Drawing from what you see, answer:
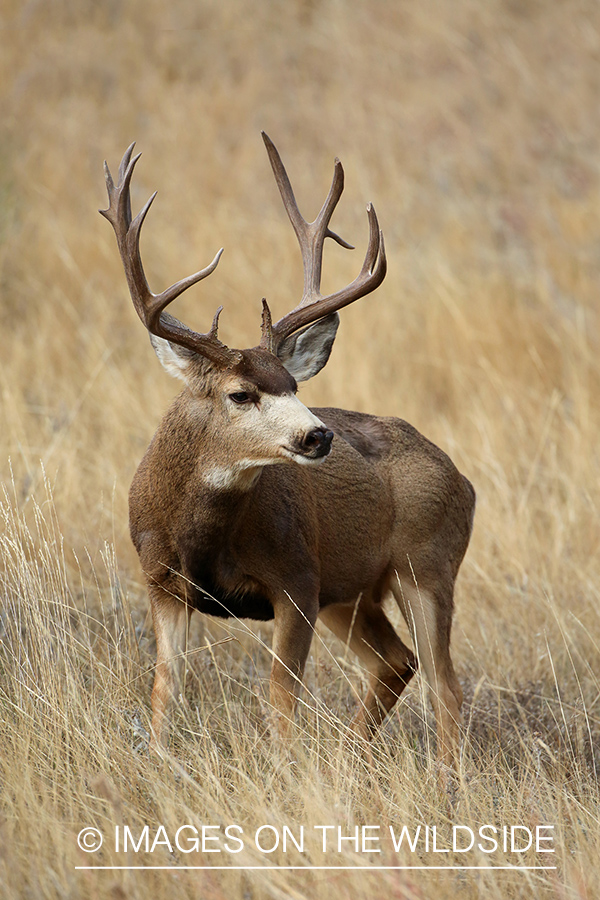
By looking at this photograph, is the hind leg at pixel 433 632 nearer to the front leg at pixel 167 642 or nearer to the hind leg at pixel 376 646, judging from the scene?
the hind leg at pixel 376 646

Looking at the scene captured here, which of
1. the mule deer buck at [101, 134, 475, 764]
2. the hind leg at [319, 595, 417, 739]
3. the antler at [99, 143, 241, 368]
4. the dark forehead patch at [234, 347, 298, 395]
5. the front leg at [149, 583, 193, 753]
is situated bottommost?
the hind leg at [319, 595, 417, 739]

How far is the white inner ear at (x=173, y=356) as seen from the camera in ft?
14.0

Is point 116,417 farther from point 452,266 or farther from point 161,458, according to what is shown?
point 452,266

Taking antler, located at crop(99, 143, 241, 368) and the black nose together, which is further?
antler, located at crop(99, 143, 241, 368)

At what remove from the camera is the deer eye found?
4.06m

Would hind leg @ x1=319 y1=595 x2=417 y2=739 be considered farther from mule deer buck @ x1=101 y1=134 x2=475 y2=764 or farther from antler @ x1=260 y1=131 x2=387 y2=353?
antler @ x1=260 y1=131 x2=387 y2=353

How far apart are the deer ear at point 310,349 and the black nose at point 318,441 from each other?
73 cm

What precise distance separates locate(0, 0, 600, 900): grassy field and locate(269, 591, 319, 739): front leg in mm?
164

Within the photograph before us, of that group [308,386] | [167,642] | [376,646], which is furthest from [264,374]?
[308,386]

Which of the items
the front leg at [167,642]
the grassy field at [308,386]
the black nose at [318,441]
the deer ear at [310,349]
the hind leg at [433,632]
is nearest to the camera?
the grassy field at [308,386]

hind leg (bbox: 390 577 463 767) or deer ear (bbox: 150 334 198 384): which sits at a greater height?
deer ear (bbox: 150 334 198 384)

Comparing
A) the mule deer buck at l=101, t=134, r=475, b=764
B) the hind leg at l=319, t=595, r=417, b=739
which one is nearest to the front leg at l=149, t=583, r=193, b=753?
the mule deer buck at l=101, t=134, r=475, b=764

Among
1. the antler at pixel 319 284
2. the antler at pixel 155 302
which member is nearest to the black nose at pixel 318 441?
the antler at pixel 155 302

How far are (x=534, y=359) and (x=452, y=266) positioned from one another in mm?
2420
